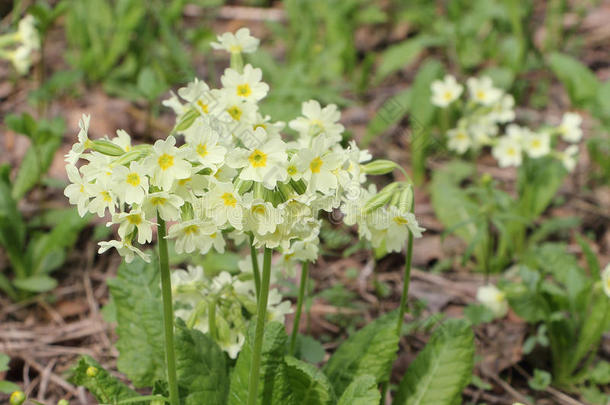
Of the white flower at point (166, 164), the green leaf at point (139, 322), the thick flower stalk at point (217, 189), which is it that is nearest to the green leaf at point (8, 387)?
the green leaf at point (139, 322)

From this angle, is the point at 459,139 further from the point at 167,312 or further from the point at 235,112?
the point at 167,312

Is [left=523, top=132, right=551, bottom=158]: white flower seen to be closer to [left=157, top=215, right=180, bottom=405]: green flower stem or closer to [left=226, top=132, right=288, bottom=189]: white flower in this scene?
[left=226, top=132, right=288, bottom=189]: white flower

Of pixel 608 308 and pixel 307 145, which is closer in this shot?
pixel 307 145

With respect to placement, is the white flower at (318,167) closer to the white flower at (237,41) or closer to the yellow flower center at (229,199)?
the yellow flower center at (229,199)

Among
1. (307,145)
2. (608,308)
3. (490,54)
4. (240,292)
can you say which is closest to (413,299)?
(608,308)

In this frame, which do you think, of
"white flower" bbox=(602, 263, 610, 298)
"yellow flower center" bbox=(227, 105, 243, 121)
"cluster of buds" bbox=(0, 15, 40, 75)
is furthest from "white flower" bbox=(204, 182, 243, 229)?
"cluster of buds" bbox=(0, 15, 40, 75)

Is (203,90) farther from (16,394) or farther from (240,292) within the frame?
(16,394)

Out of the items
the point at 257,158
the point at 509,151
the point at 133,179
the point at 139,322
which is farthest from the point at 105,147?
the point at 509,151
